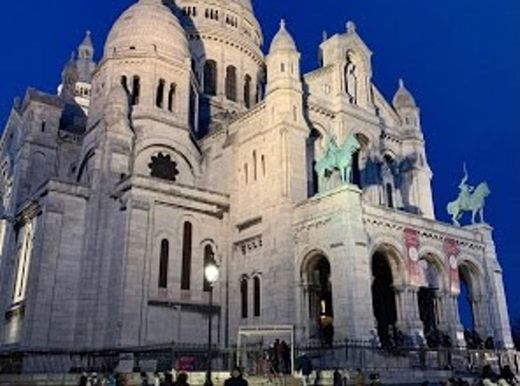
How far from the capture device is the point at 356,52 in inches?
1629

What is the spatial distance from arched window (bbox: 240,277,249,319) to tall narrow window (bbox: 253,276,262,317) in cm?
82

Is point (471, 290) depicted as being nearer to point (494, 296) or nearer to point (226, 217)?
point (494, 296)

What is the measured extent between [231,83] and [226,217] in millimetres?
21541

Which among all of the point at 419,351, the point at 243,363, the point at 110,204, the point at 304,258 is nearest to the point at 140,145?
the point at 110,204

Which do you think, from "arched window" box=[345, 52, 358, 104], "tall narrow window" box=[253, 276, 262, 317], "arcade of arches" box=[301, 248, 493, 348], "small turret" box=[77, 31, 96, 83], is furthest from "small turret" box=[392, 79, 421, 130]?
"small turret" box=[77, 31, 96, 83]

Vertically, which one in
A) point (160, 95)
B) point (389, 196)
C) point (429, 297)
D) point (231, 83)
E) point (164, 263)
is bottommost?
point (429, 297)

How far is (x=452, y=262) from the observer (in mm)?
33219

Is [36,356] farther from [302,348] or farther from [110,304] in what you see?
[302,348]

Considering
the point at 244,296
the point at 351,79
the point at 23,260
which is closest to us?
the point at 244,296

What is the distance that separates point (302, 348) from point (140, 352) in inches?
352

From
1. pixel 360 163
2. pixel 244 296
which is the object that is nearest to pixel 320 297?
pixel 244 296

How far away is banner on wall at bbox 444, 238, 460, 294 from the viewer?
32.8 metres

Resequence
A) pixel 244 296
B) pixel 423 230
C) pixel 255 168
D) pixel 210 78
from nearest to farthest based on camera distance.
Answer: pixel 423 230 → pixel 244 296 → pixel 255 168 → pixel 210 78

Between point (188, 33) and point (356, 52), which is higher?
point (188, 33)
